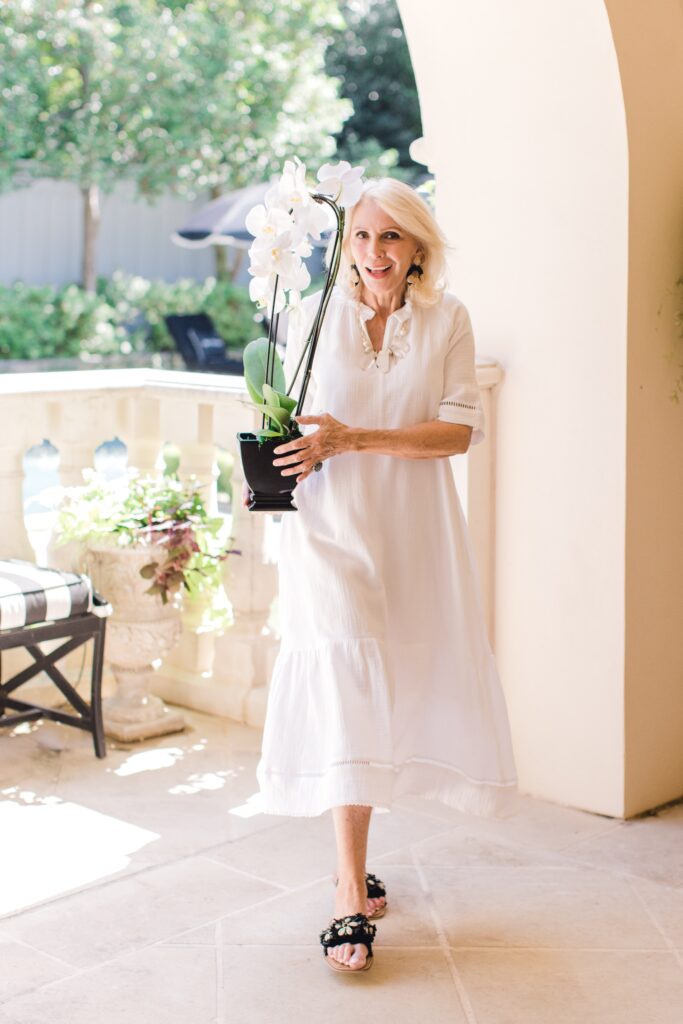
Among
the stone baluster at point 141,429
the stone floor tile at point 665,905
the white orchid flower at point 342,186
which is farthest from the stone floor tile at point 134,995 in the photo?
the stone baluster at point 141,429

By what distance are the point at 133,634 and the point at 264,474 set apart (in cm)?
168

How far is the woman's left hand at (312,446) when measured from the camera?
269cm

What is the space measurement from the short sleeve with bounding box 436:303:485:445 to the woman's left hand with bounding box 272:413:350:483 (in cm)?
25

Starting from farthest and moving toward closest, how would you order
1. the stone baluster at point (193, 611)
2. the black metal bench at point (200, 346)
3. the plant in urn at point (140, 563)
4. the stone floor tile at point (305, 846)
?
the black metal bench at point (200, 346), the stone baluster at point (193, 611), the plant in urn at point (140, 563), the stone floor tile at point (305, 846)

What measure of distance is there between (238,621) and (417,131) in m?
18.9

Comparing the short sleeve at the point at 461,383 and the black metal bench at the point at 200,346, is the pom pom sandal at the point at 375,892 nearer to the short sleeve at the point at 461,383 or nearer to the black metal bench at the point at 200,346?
the short sleeve at the point at 461,383

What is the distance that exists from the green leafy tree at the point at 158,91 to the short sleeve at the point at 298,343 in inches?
558

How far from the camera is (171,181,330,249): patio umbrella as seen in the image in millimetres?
14734

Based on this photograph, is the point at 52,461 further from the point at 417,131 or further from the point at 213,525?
the point at 417,131

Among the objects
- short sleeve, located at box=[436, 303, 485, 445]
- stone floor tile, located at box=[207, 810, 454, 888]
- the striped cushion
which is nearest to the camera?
short sleeve, located at box=[436, 303, 485, 445]

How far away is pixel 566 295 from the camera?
3.64 meters

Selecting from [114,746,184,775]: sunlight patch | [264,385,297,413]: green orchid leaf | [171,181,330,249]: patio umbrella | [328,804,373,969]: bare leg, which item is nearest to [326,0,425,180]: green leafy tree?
[171,181,330,249]: patio umbrella

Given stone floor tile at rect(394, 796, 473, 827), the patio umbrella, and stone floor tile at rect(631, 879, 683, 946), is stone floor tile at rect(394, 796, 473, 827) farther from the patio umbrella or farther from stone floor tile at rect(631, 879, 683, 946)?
the patio umbrella

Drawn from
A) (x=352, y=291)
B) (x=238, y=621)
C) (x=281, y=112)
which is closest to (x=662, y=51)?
(x=352, y=291)
